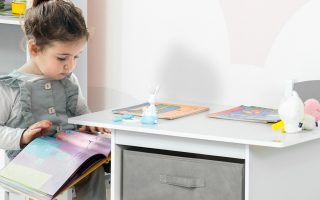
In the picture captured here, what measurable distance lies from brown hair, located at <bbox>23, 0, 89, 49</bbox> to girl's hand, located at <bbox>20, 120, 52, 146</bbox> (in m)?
0.25

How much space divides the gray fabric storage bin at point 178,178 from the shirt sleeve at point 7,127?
1.08ft

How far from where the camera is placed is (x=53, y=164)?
188 centimetres

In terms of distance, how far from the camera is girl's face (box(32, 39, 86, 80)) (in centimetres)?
203

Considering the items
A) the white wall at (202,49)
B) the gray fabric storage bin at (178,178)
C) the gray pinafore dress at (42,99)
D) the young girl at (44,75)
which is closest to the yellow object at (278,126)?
the gray fabric storage bin at (178,178)

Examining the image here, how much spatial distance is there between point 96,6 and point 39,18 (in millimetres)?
598

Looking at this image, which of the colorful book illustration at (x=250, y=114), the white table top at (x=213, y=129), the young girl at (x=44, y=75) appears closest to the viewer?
the white table top at (x=213, y=129)

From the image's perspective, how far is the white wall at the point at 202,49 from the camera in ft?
7.21

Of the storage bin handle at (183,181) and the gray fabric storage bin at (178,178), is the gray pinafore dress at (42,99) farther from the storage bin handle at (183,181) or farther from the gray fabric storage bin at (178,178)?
the storage bin handle at (183,181)

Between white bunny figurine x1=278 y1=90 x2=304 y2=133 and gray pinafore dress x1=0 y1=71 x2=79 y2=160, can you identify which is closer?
white bunny figurine x1=278 y1=90 x2=304 y2=133

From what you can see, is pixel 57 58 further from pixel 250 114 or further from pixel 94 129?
pixel 250 114

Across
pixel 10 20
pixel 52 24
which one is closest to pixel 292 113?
pixel 52 24

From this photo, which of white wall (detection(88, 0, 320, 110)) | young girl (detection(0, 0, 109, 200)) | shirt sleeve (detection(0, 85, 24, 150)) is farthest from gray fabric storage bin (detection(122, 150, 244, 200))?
white wall (detection(88, 0, 320, 110))

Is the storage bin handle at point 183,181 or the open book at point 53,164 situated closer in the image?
the storage bin handle at point 183,181

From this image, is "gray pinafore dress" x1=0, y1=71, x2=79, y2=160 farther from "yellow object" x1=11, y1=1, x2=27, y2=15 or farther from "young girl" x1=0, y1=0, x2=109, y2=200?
"yellow object" x1=11, y1=1, x2=27, y2=15
